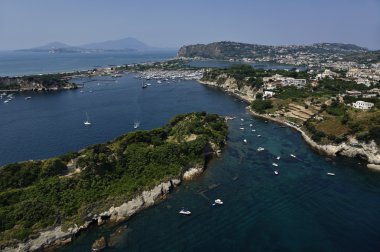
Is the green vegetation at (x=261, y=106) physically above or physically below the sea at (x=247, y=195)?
above

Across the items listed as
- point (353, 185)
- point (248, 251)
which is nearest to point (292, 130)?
point (353, 185)

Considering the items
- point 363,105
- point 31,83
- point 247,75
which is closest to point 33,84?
point 31,83

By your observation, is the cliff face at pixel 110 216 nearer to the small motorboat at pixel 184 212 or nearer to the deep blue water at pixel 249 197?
the deep blue water at pixel 249 197

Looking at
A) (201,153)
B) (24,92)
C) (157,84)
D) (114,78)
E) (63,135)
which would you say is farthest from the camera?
(114,78)

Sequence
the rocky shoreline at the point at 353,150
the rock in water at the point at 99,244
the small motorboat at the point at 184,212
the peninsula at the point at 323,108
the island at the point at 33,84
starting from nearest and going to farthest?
1. the rock in water at the point at 99,244
2. the small motorboat at the point at 184,212
3. the rocky shoreline at the point at 353,150
4. the peninsula at the point at 323,108
5. the island at the point at 33,84

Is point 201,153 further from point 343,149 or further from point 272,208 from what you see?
point 343,149

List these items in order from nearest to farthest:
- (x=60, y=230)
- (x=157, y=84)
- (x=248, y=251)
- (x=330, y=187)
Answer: (x=248, y=251), (x=60, y=230), (x=330, y=187), (x=157, y=84)

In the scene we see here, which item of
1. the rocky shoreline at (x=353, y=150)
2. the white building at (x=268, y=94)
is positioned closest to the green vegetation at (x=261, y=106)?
the white building at (x=268, y=94)
